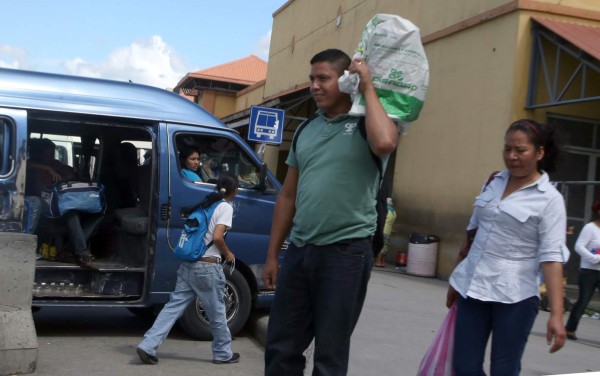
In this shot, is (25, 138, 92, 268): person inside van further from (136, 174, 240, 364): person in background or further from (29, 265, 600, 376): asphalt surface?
(136, 174, 240, 364): person in background

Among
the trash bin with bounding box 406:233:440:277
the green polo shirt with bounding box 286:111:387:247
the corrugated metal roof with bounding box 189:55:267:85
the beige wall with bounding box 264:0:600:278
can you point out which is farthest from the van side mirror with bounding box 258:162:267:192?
the corrugated metal roof with bounding box 189:55:267:85

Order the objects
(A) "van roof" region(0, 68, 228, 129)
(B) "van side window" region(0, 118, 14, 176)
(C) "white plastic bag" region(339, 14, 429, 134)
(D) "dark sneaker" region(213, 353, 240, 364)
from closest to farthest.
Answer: (C) "white plastic bag" region(339, 14, 429, 134) → (D) "dark sneaker" region(213, 353, 240, 364) → (B) "van side window" region(0, 118, 14, 176) → (A) "van roof" region(0, 68, 228, 129)

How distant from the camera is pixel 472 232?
14.5 feet

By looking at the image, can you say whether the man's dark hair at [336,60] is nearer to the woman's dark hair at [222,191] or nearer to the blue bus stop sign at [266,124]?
the woman's dark hair at [222,191]

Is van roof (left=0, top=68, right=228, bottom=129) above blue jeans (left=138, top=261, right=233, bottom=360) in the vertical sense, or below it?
above

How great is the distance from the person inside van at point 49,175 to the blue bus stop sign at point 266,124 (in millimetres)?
6508

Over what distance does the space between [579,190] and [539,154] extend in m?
10.0

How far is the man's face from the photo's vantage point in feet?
12.2

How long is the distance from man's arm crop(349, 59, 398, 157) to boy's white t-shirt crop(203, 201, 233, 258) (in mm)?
3379

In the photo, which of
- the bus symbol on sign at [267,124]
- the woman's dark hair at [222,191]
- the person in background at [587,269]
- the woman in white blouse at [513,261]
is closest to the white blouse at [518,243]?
the woman in white blouse at [513,261]

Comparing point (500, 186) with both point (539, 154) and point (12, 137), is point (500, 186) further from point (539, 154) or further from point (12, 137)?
point (12, 137)

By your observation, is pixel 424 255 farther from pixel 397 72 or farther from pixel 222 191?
pixel 397 72

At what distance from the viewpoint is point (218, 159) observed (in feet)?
26.7

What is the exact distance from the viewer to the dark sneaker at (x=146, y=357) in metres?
6.61
